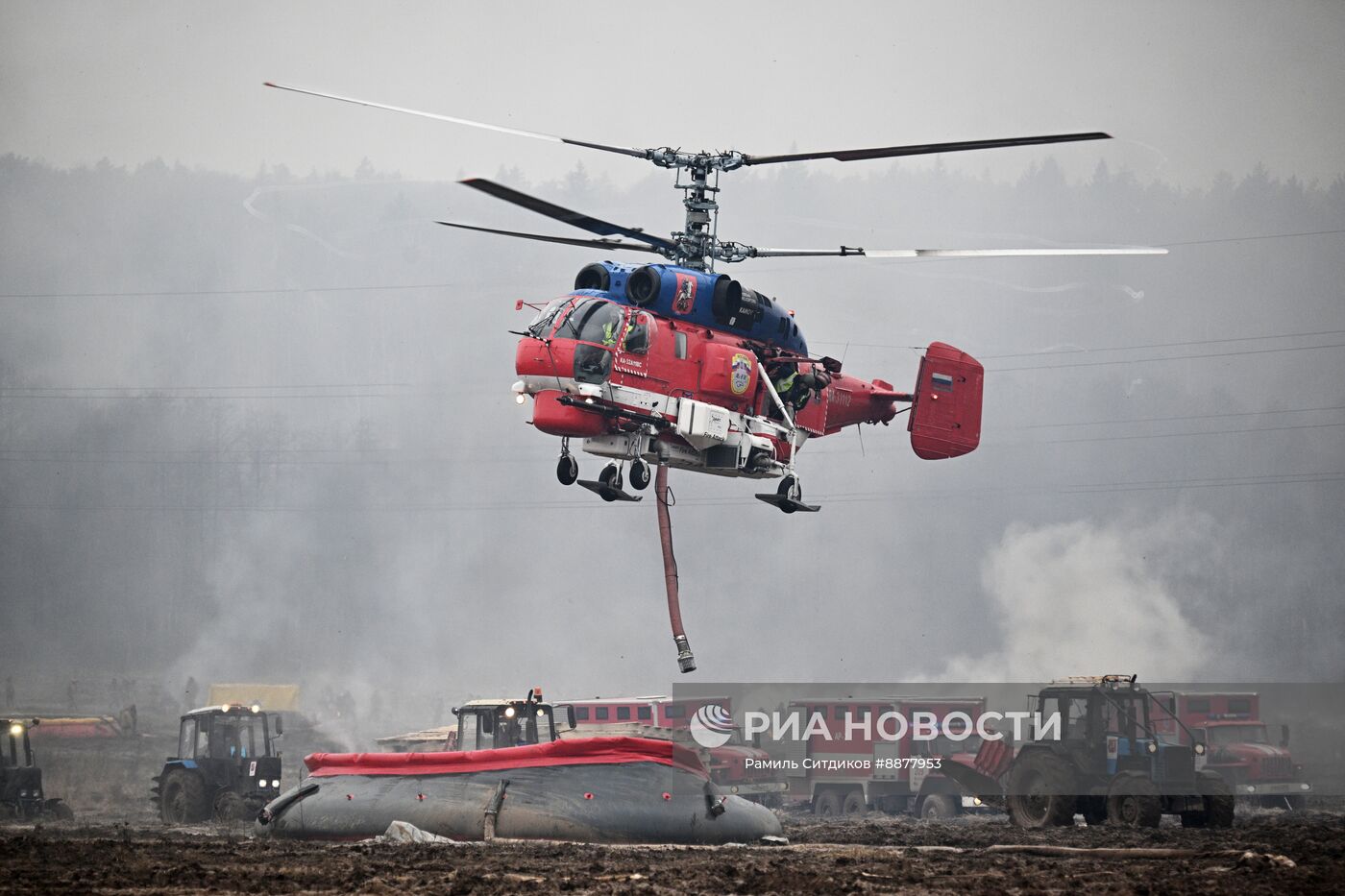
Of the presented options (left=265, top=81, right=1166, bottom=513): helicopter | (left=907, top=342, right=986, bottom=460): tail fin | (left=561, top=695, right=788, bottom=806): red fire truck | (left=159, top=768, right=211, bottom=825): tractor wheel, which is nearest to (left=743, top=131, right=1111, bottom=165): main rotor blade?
(left=265, top=81, right=1166, bottom=513): helicopter

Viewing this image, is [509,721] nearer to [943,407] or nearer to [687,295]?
[687,295]

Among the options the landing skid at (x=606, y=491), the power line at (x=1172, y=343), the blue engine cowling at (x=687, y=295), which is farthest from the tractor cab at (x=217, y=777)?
the power line at (x=1172, y=343)

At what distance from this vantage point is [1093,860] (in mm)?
20719

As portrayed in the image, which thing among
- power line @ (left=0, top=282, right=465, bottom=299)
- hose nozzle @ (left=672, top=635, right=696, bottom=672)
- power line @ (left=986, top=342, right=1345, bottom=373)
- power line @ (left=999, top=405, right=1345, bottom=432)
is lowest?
hose nozzle @ (left=672, top=635, right=696, bottom=672)

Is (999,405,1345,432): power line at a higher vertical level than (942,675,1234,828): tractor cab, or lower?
higher

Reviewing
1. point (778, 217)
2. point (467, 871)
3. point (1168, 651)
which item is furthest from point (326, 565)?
point (467, 871)

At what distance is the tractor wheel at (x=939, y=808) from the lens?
36.2 metres

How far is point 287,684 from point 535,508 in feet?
60.3

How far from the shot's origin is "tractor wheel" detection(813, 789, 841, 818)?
39.3 meters

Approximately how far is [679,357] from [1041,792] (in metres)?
10.2

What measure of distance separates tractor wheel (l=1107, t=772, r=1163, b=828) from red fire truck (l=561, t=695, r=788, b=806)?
10.6 m

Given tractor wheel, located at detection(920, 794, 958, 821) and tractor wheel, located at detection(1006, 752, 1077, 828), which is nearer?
tractor wheel, located at detection(1006, 752, 1077, 828)

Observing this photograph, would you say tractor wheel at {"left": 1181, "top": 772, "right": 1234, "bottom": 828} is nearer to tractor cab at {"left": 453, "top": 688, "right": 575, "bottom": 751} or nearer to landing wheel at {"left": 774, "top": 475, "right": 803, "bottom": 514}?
landing wheel at {"left": 774, "top": 475, "right": 803, "bottom": 514}

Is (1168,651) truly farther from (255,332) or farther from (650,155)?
(255,332)
